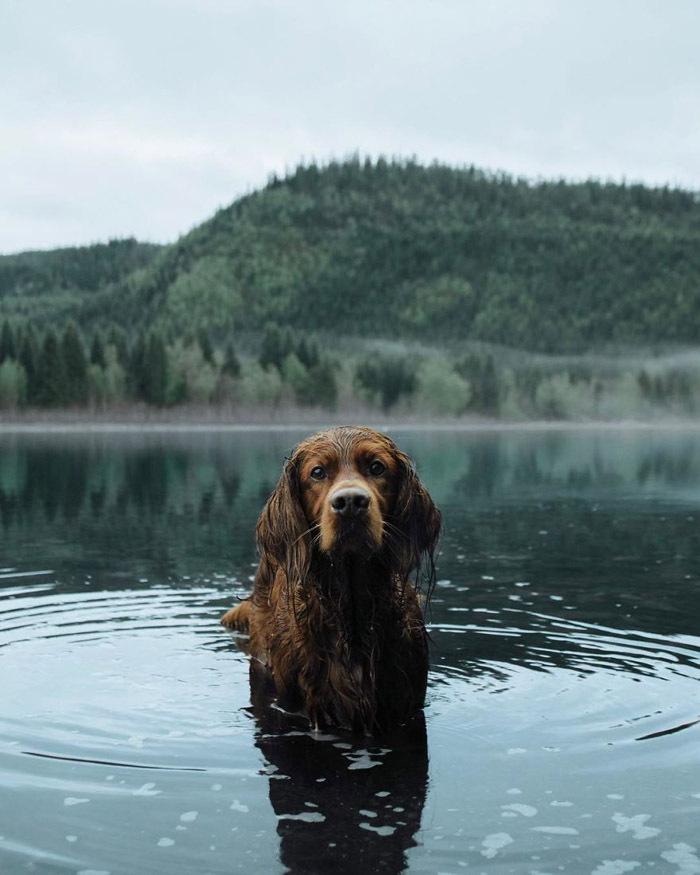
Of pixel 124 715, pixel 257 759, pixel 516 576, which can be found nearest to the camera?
pixel 257 759

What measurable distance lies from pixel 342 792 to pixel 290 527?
6.48 feet

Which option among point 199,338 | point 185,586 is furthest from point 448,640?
point 199,338

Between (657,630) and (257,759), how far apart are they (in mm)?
6348

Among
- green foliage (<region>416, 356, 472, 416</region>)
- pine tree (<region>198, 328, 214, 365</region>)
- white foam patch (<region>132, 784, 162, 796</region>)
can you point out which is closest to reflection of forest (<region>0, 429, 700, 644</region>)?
white foam patch (<region>132, 784, 162, 796</region>)

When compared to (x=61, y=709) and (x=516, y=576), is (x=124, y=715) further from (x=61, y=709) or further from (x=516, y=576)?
(x=516, y=576)

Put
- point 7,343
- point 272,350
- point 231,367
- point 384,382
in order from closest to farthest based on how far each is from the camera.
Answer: point 7,343
point 231,367
point 272,350
point 384,382

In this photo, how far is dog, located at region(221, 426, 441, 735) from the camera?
27.5 feet

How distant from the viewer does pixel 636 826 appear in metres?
7.01

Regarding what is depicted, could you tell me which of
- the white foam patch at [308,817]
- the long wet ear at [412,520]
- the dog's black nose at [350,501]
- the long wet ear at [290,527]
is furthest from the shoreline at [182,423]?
the white foam patch at [308,817]

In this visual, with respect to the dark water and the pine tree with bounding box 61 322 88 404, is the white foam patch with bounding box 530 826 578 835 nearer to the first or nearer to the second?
the dark water

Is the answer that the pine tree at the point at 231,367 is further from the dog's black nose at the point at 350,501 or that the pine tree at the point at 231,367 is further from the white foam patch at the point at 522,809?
the white foam patch at the point at 522,809

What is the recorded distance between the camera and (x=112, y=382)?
477 ft

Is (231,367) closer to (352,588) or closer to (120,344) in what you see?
(120,344)

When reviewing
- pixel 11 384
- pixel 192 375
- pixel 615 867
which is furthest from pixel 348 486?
pixel 192 375
